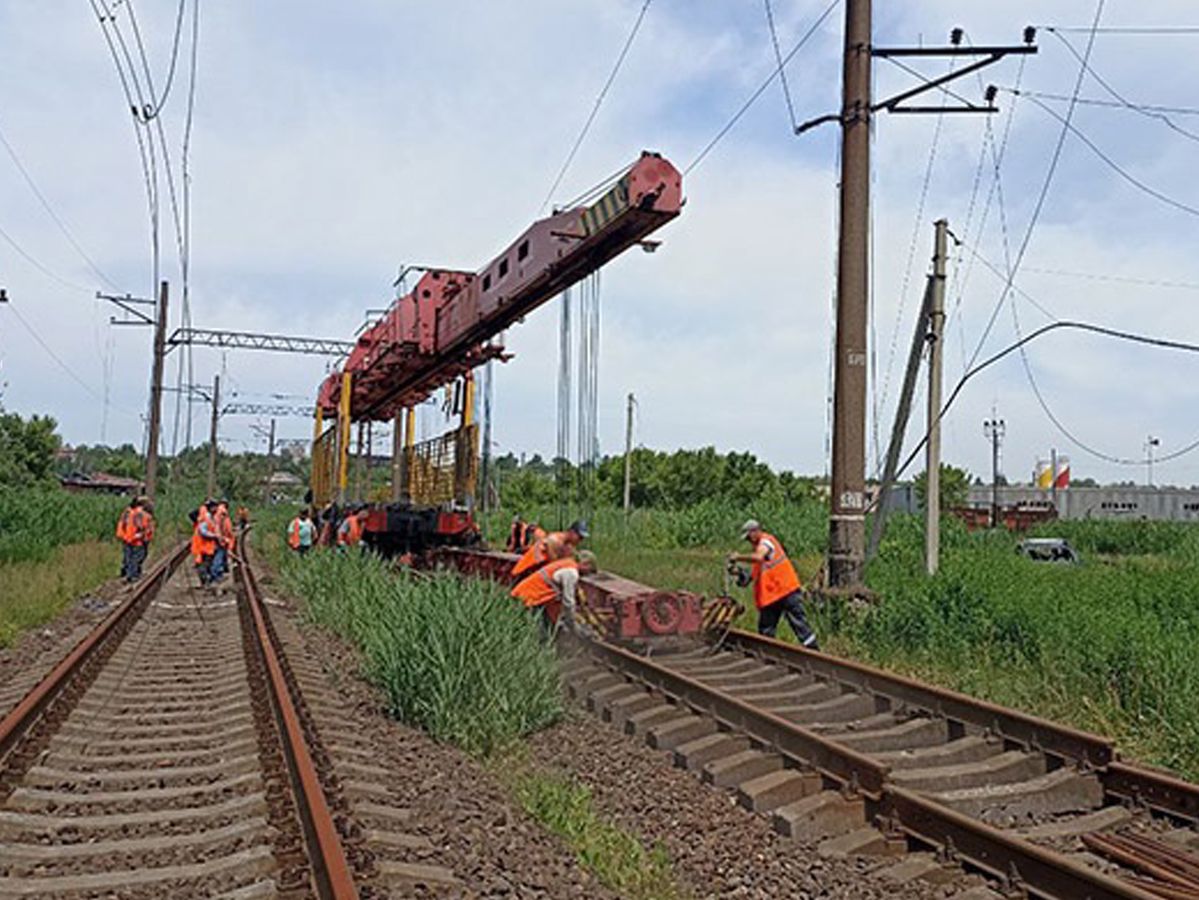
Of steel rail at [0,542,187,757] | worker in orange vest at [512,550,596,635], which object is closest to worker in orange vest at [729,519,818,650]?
worker in orange vest at [512,550,596,635]

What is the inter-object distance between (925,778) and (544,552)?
4.45 meters

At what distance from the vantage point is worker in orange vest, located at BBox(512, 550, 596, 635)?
9656 millimetres

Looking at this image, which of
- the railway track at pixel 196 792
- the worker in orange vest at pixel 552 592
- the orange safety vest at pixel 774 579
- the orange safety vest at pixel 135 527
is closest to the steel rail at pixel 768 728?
the worker in orange vest at pixel 552 592

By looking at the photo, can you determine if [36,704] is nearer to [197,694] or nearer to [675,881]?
[197,694]

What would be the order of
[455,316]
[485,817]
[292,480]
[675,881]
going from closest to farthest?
[675,881] → [485,817] → [455,316] → [292,480]

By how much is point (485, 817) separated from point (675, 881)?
1.00 metres

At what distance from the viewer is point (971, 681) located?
9508 millimetres

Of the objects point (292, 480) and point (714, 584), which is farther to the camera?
point (292, 480)

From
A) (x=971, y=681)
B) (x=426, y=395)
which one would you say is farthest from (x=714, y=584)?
(x=971, y=681)

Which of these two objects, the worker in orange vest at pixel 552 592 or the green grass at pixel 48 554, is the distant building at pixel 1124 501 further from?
the worker in orange vest at pixel 552 592

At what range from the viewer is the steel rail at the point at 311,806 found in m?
4.10

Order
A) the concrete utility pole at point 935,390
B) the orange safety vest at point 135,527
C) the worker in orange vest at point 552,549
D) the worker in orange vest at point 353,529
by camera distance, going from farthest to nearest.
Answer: the orange safety vest at point 135,527 → the worker in orange vest at point 353,529 → the concrete utility pole at point 935,390 → the worker in orange vest at point 552,549

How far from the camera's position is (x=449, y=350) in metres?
14.8

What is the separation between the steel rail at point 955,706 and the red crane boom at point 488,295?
3927mm
